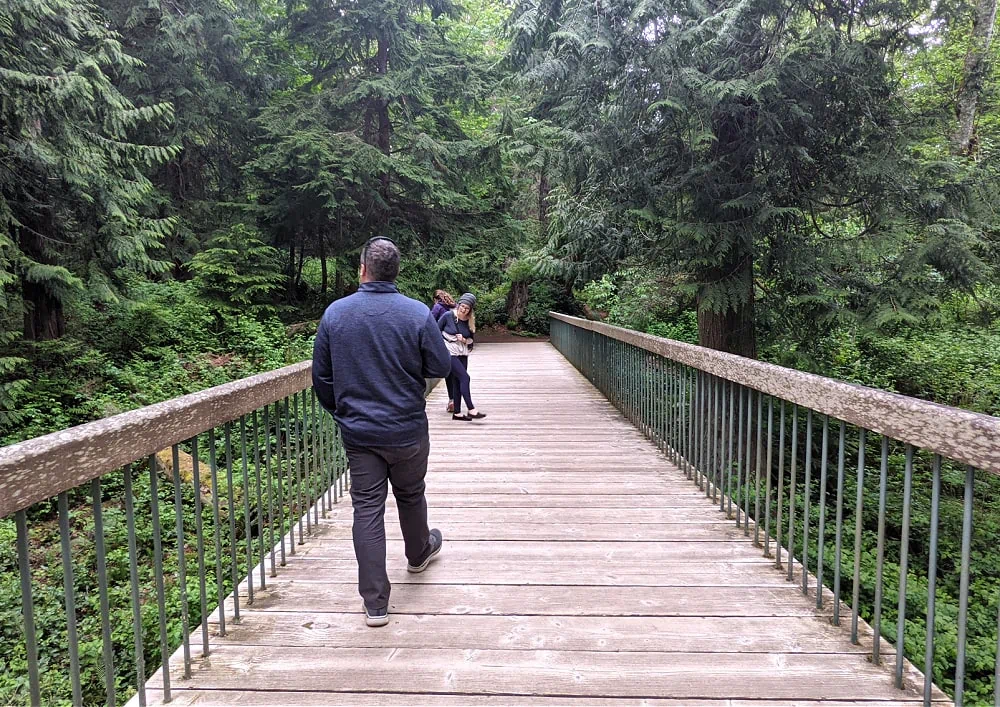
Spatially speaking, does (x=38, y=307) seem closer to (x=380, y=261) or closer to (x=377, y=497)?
(x=380, y=261)

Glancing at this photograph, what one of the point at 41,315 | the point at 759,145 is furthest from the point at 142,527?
the point at 759,145

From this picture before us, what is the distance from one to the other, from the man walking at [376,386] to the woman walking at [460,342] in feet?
12.9

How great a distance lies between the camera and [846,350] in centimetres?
1012

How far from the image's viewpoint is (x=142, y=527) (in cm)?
652

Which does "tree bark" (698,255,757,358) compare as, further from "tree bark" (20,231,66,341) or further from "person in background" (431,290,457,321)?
"tree bark" (20,231,66,341)

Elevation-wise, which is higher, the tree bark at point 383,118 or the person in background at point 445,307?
the tree bark at point 383,118

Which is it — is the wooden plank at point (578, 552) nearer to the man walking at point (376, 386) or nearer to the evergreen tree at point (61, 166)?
the man walking at point (376, 386)

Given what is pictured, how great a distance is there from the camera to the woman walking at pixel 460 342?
22.4 ft

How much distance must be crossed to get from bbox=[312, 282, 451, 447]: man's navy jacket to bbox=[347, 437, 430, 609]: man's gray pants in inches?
2.4

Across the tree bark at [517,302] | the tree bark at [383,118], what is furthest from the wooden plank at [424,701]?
the tree bark at [517,302]

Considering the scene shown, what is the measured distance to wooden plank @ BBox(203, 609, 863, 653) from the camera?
7.77 ft

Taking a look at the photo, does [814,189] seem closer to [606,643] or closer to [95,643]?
[606,643]

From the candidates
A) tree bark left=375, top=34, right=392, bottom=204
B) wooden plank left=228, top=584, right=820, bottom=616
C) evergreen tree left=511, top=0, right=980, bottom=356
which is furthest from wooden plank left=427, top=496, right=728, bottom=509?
tree bark left=375, top=34, right=392, bottom=204

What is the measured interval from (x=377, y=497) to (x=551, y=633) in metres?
0.92
